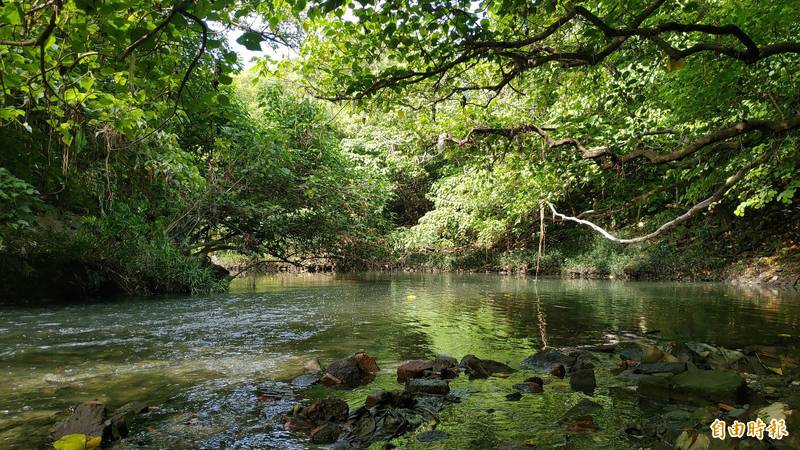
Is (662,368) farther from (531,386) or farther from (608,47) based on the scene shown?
(608,47)

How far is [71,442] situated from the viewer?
324 centimetres

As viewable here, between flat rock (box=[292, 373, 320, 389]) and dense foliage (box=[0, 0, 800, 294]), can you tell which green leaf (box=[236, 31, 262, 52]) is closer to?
dense foliage (box=[0, 0, 800, 294])

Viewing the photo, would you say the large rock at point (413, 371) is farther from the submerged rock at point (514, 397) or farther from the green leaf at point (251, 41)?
the green leaf at point (251, 41)

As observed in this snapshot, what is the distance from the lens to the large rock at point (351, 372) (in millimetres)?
4922

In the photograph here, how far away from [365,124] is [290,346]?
16.0 ft

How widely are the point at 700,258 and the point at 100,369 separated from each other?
767 inches

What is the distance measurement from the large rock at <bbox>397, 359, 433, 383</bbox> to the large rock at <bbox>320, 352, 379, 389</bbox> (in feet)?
1.02

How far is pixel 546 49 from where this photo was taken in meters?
6.32

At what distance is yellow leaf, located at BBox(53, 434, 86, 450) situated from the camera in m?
→ 3.21

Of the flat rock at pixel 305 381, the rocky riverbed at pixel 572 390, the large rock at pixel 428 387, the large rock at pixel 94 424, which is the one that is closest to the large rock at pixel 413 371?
the rocky riverbed at pixel 572 390

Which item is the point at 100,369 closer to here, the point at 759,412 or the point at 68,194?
the point at 759,412

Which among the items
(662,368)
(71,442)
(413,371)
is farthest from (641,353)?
(71,442)

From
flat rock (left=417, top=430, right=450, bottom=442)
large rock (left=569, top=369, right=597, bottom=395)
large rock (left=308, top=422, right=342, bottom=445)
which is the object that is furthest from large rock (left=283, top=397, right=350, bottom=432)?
large rock (left=569, top=369, right=597, bottom=395)

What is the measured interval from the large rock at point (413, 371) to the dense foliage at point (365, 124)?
3018 mm
